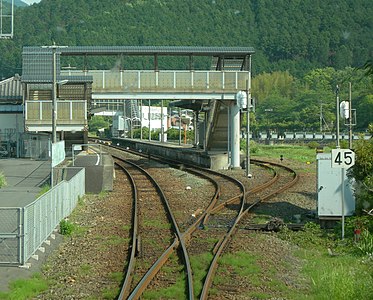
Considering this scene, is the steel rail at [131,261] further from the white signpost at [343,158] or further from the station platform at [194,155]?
the station platform at [194,155]

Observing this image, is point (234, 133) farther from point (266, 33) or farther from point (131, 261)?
point (266, 33)

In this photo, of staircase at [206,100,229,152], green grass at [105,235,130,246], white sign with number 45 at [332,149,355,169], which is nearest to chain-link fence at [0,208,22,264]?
green grass at [105,235,130,246]

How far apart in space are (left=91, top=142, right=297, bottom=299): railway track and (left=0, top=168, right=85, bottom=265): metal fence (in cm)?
173

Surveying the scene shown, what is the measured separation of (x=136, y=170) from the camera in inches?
1489

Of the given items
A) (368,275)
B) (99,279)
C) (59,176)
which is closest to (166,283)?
(99,279)

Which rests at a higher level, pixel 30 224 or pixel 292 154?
pixel 292 154

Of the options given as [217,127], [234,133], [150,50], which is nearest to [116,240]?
[150,50]

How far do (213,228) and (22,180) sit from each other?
13726 mm

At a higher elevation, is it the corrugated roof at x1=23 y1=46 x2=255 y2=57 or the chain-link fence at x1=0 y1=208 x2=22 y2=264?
the corrugated roof at x1=23 y1=46 x2=255 y2=57

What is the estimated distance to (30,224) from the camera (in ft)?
39.8

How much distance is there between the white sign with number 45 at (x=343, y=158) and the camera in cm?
1496

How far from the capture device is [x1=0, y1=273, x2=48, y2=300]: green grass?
9931mm

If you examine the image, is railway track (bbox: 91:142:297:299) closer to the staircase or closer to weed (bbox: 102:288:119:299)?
weed (bbox: 102:288:119:299)

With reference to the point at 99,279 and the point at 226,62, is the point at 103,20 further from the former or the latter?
the point at 99,279
